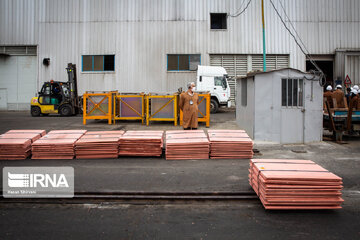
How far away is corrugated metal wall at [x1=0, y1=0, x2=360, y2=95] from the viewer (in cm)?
2772

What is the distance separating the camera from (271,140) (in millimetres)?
12023

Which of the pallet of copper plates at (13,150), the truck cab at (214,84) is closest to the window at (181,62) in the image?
the truck cab at (214,84)

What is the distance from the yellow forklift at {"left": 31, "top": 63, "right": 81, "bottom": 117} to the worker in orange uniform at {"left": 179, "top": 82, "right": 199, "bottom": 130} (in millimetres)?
11965

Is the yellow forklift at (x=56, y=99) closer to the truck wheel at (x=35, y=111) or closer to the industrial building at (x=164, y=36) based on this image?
the truck wheel at (x=35, y=111)

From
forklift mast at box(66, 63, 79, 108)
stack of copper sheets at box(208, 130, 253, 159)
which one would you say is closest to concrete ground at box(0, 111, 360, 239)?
stack of copper sheets at box(208, 130, 253, 159)

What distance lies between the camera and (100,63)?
28.0 meters

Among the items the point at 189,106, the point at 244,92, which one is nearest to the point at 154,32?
the point at 244,92

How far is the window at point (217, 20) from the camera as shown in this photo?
1116 inches

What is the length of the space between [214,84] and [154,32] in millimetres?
8259

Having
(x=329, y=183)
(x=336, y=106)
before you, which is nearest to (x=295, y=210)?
(x=329, y=183)

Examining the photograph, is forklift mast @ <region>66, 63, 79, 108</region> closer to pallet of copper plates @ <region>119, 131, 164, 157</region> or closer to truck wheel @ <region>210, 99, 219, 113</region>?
truck wheel @ <region>210, 99, 219, 113</region>

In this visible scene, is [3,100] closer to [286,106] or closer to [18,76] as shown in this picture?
[18,76]

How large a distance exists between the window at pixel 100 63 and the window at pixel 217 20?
A: 8659 millimetres

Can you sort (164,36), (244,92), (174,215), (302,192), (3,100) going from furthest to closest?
(3,100), (164,36), (244,92), (302,192), (174,215)
